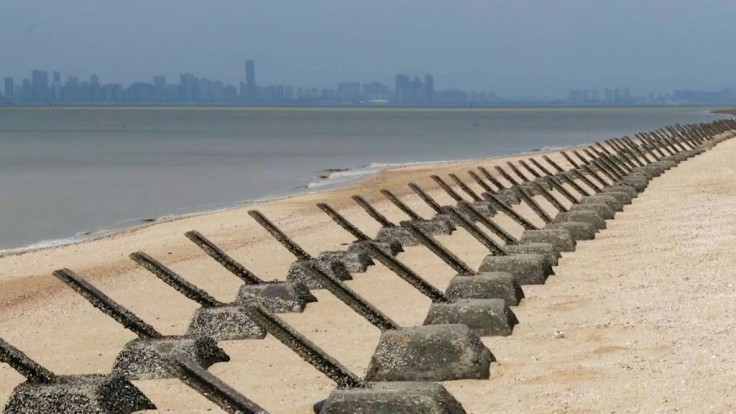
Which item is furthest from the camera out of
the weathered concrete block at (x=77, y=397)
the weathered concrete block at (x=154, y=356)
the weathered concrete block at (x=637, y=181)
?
the weathered concrete block at (x=637, y=181)

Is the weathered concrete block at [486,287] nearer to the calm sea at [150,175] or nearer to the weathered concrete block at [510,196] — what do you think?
the weathered concrete block at [510,196]

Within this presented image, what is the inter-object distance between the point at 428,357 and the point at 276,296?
151 inches

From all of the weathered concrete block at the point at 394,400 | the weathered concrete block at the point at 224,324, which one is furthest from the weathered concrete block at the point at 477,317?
the weathered concrete block at the point at 394,400

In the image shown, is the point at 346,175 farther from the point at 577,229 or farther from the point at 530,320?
the point at 530,320

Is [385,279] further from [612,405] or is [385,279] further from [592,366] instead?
[612,405]

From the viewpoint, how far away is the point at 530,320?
407 inches

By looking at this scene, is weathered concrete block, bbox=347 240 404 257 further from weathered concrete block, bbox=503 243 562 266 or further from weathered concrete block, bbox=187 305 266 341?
weathered concrete block, bbox=187 305 266 341

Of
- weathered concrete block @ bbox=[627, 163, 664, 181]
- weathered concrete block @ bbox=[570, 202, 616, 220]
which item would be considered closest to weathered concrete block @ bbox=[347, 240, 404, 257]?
weathered concrete block @ bbox=[570, 202, 616, 220]

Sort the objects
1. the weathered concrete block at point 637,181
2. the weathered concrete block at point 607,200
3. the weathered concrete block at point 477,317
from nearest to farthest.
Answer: the weathered concrete block at point 477,317
the weathered concrete block at point 607,200
the weathered concrete block at point 637,181

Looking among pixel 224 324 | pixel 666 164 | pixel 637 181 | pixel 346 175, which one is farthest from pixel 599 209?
pixel 346 175

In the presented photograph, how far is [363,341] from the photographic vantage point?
10.1 meters

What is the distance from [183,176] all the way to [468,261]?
38.5m

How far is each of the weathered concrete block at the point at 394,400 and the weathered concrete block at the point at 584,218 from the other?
1027cm

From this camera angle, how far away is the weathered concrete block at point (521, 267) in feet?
39.8
